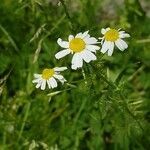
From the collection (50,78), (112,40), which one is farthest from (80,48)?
(50,78)

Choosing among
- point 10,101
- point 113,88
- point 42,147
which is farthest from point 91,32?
point 10,101

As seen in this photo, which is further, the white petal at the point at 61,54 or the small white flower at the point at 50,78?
the small white flower at the point at 50,78

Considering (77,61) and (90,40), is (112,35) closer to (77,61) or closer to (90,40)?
(90,40)

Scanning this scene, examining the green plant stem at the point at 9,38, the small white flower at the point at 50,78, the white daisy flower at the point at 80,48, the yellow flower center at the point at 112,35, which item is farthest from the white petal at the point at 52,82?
the green plant stem at the point at 9,38

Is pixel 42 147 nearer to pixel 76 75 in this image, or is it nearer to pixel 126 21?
pixel 76 75

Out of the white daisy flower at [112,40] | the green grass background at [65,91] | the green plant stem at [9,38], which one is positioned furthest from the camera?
the green plant stem at [9,38]

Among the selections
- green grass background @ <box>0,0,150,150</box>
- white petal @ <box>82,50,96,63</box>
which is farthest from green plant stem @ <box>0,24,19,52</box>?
white petal @ <box>82,50,96,63</box>

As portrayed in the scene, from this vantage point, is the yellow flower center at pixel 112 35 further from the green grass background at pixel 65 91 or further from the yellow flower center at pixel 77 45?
the green grass background at pixel 65 91
